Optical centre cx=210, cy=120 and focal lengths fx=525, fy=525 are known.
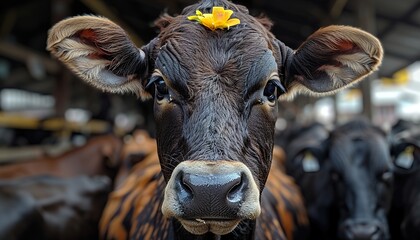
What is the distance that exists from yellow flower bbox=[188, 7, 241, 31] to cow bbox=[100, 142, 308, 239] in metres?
0.90

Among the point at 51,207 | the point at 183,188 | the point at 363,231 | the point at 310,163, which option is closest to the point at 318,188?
the point at 310,163

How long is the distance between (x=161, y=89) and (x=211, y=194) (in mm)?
635

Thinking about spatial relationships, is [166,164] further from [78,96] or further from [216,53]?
[78,96]

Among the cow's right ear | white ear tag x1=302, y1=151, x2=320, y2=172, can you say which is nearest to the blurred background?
white ear tag x1=302, y1=151, x2=320, y2=172

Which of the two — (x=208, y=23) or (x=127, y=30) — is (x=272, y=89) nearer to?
(x=208, y=23)

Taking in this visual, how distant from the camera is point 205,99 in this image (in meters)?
2.05

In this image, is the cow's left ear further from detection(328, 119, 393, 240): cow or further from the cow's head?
the cow's head

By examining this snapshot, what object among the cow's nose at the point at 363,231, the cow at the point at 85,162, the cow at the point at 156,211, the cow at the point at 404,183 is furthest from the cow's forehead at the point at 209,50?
the cow at the point at 85,162

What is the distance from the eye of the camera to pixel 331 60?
255 cm

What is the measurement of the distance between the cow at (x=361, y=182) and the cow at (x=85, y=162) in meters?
3.31

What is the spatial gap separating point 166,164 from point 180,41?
1.76 ft

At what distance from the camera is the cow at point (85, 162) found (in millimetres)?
6422

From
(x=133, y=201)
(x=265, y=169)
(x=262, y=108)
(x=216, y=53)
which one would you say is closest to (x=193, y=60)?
(x=216, y=53)

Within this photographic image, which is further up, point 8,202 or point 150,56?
point 150,56
